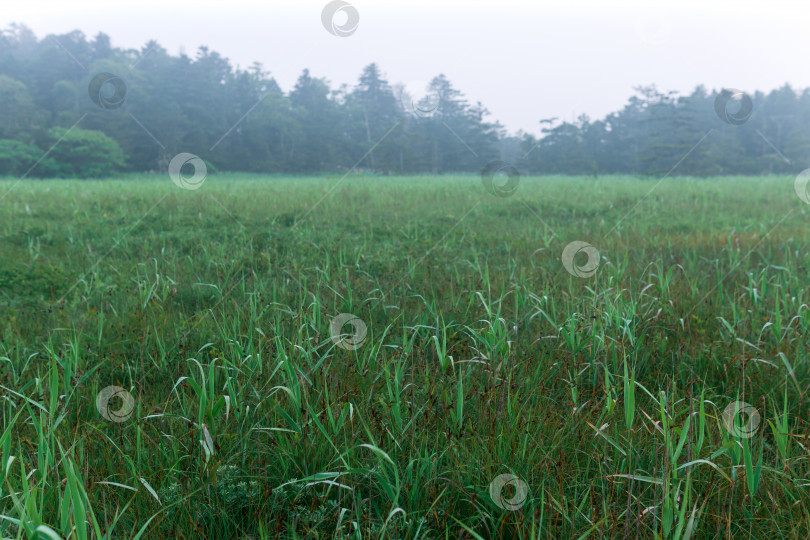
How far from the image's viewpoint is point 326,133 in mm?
42719

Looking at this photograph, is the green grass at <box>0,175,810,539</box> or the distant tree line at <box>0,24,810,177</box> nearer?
the green grass at <box>0,175,810,539</box>

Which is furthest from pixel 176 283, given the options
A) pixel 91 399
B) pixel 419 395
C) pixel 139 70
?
pixel 139 70

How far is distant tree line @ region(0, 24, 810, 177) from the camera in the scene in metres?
33.7

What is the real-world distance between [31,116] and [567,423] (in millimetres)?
44053

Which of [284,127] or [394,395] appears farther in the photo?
[284,127]

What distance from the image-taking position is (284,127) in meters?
40.4

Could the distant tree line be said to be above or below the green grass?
above

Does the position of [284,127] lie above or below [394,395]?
above

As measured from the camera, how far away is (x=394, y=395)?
6.75ft

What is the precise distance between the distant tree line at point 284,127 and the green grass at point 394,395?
2920 cm

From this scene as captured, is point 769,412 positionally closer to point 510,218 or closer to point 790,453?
point 790,453

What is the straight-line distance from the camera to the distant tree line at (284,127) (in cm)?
3369

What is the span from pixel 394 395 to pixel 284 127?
4160 cm

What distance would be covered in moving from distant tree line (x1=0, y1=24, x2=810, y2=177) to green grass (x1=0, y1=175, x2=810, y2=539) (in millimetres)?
29195
